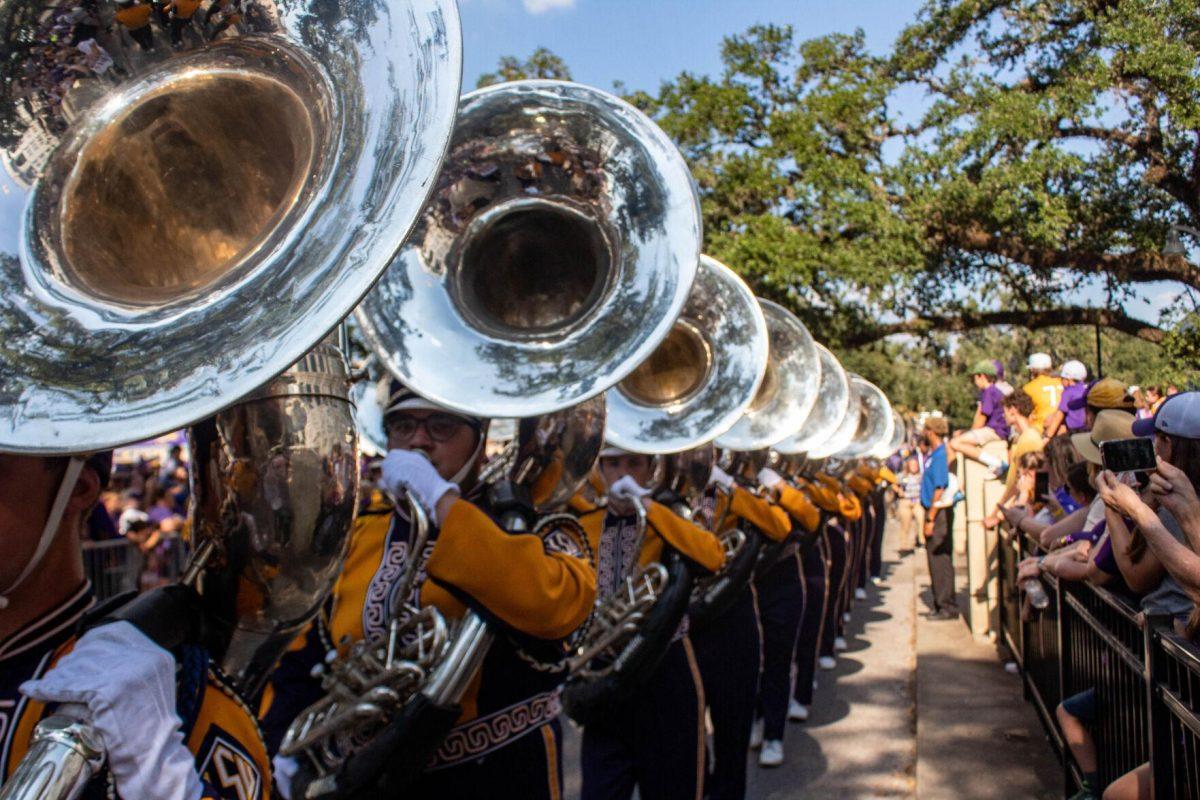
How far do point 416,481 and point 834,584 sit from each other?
6560 millimetres

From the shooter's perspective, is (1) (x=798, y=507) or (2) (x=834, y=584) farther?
(2) (x=834, y=584)

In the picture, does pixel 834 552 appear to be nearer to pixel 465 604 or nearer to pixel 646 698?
pixel 646 698

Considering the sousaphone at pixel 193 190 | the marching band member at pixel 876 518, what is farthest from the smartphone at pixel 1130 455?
the marching band member at pixel 876 518

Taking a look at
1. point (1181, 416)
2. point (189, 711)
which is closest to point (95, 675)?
point (189, 711)

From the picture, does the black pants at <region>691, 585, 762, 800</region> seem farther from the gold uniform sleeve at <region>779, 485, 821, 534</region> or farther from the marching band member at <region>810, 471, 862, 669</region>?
the marching band member at <region>810, 471, 862, 669</region>

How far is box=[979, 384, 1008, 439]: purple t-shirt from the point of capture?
30.0ft

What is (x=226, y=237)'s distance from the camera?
5.74 ft

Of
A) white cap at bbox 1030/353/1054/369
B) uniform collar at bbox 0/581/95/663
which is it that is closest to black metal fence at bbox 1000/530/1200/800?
uniform collar at bbox 0/581/95/663

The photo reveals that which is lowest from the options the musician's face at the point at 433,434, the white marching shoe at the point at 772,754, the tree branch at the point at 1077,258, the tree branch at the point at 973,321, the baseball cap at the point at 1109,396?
the white marching shoe at the point at 772,754

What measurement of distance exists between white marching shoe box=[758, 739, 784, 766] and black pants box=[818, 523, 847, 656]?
80.9 inches

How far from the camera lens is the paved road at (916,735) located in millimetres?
5246

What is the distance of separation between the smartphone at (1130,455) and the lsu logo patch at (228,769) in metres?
2.08

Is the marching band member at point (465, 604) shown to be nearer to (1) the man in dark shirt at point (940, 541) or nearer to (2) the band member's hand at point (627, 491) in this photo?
(2) the band member's hand at point (627, 491)

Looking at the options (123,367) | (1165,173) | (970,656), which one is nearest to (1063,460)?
(970,656)
